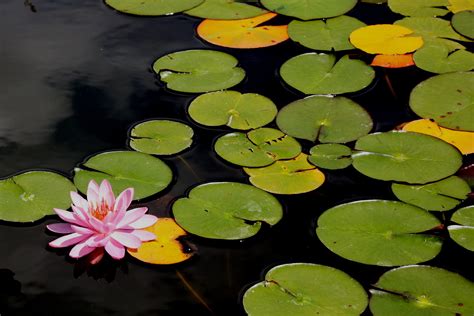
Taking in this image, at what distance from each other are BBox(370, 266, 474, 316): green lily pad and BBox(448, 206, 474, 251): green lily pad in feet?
0.51

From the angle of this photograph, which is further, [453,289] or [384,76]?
[384,76]

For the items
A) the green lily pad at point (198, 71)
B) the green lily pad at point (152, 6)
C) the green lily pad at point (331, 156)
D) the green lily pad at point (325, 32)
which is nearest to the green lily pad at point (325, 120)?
the green lily pad at point (331, 156)

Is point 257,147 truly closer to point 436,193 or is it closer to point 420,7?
point 436,193

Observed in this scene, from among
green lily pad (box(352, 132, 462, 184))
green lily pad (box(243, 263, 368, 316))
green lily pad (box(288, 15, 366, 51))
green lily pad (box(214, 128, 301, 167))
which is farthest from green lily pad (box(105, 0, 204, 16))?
green lily pad (box(243, 263, 368, 316))

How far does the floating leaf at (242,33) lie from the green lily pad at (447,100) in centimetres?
75

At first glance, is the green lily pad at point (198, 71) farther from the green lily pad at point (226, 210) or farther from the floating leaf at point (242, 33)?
the green lily pad at point (226, 210)

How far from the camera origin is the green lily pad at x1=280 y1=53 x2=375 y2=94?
2.99 meters

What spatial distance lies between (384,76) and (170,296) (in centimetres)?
153

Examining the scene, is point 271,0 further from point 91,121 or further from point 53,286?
point 53,286

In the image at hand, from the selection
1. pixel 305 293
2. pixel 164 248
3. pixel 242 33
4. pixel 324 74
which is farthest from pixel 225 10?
pixel 305 293

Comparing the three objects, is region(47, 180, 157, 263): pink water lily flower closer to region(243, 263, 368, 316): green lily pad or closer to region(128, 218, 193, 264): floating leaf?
region(128, 218, 193, 264): floating leaf

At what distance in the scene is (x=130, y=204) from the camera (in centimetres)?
239

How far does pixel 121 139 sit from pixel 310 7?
1.35 meters

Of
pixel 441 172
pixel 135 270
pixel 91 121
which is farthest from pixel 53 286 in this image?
pixel 441 172
